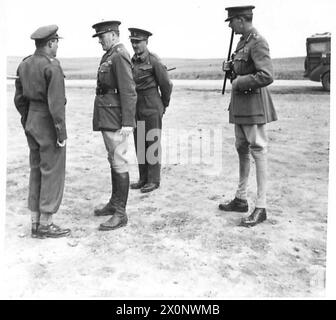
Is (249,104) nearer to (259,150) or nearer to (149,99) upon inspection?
(259,150)

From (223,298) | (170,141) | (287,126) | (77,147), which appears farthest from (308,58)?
(223,298)

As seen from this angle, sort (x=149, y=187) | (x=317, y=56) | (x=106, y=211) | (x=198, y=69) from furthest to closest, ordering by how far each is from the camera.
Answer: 1. (x=198, y=69)
2. (x=317, y=56)
3. (x=149, y=187)
4. (x=106, y=211)

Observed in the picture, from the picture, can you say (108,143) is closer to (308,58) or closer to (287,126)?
(287,126)

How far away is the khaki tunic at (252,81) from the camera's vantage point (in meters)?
3.67

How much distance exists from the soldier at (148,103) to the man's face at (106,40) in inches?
35.8

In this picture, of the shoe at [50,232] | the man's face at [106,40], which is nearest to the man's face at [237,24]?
the man's face at [106,40]

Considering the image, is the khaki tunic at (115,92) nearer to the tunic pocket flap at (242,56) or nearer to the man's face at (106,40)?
the man's face at (106,40)

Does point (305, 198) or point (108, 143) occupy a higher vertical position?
point (108, 143)

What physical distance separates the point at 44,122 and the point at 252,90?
1769 millimetres

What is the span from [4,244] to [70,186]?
4.95ft

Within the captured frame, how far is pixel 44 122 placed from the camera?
3537 millimetres

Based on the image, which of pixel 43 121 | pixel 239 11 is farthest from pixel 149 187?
pixel 239 11
